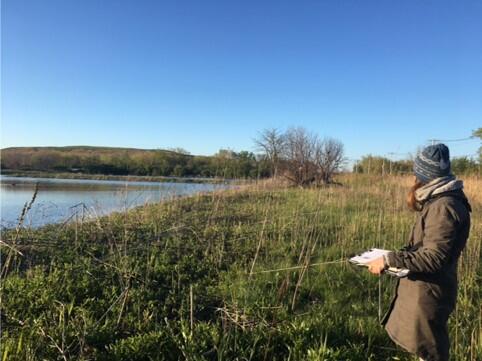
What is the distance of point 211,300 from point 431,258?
8.46ft

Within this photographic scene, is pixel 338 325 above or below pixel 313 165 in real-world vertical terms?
below

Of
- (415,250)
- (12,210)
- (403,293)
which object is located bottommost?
(12,210)

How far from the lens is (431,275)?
215cm

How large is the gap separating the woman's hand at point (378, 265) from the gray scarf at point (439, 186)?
440mm

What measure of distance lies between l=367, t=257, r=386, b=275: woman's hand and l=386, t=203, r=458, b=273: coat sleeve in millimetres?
89

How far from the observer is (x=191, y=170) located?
16.5m

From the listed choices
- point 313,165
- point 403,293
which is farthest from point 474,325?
point 313,165

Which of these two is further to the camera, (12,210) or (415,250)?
(12,210)

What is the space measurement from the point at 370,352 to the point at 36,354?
8.38 ft

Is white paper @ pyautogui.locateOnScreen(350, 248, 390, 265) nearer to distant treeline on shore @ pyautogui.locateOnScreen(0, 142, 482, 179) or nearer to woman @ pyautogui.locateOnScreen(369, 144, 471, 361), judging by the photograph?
woman @ pyautogui.locateOnScreen(369, 144, 471, 361)

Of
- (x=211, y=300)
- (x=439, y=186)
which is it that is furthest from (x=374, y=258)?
(x=211, y=300)

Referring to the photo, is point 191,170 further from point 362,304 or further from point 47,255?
point 362,304

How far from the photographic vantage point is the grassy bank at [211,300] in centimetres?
281

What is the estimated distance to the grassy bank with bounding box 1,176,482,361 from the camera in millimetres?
2812
